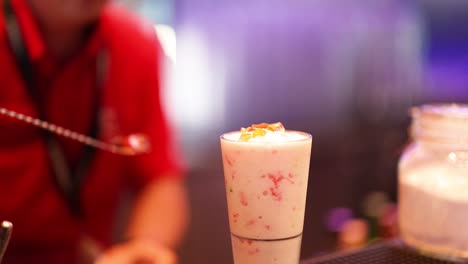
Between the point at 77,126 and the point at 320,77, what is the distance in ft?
7.02

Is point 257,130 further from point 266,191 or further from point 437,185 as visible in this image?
point 437,185

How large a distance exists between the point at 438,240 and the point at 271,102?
2.16 m

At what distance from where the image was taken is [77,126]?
1.45m

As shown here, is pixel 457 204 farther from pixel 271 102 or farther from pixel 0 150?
pixel 271 102

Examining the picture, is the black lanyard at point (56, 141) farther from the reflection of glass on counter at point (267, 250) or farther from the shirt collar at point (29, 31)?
the reflection of glass on counter at point (267, 250)

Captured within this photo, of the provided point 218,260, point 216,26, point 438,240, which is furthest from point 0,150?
point 216,26

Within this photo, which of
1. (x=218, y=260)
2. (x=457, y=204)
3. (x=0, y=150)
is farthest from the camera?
(x=0, y=150)

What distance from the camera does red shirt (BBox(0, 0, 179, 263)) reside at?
1325mm

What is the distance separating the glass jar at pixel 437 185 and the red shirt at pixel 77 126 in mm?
818

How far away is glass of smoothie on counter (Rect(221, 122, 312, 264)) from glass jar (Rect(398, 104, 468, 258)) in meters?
0.32

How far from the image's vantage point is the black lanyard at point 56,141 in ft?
4.31

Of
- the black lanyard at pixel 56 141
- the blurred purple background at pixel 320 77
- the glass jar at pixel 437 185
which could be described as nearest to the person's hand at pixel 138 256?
the black lanyard at pixel 56 141

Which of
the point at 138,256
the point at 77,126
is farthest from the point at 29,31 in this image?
the point at 138,256

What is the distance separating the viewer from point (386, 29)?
3.44 meters
